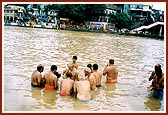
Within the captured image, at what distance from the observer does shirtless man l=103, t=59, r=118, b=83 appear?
10.2 m

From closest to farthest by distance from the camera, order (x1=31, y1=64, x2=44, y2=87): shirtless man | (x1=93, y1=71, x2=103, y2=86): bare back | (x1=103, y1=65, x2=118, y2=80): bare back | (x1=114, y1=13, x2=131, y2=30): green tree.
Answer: (x1=31, y1=64, x2=44, y2=87): shirtless man → (x1=93, y1=71, x2=103, y2=86): bare back → (x1=103, y1=65, x2=118, y2=80): bare back → (x1=114, y1=13, x2=131, y2=30): green tree

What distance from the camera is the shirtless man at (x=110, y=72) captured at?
10.2 meters

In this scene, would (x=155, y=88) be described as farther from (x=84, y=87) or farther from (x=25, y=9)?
(x=25, y=9)

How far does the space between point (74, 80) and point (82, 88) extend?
45.2 inches

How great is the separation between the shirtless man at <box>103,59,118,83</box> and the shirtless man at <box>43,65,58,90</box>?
1.85 metres

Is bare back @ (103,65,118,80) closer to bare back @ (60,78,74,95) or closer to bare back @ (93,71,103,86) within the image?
bare back @ (93,71,103,86)

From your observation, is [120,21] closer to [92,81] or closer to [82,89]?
[92,81]

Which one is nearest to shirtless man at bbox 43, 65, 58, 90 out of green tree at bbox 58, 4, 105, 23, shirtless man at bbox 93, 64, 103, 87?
shirtless man at bbox 93, 64, 103, 87

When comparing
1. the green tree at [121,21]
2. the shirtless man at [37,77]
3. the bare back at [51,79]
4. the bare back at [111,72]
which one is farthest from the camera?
the green tree at [121,21]

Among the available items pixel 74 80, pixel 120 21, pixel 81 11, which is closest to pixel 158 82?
pixel 74 80

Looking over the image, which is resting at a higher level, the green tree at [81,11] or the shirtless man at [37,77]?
the green tree at [81,11]

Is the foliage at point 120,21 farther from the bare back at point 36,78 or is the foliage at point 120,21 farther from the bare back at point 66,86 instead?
the bare back at point 66,86

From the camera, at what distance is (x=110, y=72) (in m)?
10.3

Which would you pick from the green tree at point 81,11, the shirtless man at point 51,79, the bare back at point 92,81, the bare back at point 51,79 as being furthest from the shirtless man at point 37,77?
the green tree at point 81,11
